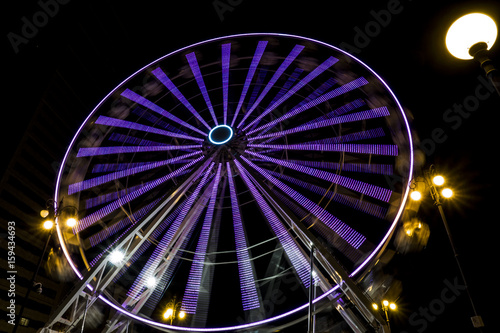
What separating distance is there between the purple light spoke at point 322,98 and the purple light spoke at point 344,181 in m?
0.89

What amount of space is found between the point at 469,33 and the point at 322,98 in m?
5.35

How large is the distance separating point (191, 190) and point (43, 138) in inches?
2050

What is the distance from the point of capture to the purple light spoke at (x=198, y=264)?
791 centimetres

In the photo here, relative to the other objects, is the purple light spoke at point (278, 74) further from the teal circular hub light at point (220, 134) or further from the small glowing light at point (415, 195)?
the small glowing light at point (415, 195)

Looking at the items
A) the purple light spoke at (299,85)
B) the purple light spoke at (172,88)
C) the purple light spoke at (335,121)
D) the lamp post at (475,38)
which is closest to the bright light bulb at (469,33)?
the lamp post at (475,38)

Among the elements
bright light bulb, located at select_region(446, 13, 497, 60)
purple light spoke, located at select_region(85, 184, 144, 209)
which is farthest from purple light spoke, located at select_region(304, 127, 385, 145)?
purple light spoke, located at select_region(85, 184, 144, 209)

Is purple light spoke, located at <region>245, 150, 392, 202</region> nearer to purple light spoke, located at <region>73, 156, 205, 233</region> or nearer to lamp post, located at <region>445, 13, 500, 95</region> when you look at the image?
purple light spoke, located at <region>73, 156, 205, 233</region>

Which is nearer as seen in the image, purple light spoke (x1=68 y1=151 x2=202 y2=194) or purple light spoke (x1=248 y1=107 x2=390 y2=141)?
purple light spoke (x1=248 y1=107 x2=390 y2=141)

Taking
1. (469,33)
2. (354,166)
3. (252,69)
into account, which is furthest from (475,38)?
(252,69)

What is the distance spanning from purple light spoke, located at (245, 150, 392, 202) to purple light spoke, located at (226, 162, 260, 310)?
128cm

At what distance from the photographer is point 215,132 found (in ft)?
28.4

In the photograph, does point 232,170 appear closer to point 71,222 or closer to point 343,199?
point 343,199

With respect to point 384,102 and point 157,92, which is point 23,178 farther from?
point 384,102

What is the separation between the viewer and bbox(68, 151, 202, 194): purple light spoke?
8.37 metres
